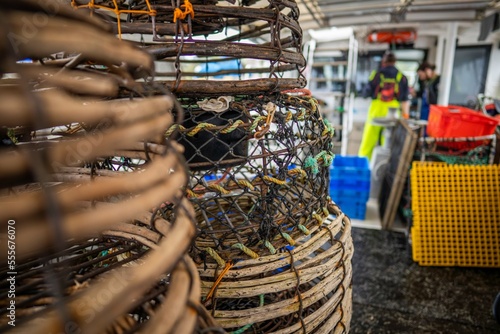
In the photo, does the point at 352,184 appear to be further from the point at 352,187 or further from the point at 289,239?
the point at 289,239

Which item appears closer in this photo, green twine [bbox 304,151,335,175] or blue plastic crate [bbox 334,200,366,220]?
green twine [bbox 304,151,335,175]

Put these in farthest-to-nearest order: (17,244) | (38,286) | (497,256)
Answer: (497,256) < (38,286) < (17,244)

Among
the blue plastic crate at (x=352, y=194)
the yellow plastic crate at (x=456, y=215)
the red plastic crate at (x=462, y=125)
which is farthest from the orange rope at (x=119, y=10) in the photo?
the red plastic crate at (x=462, y=125)

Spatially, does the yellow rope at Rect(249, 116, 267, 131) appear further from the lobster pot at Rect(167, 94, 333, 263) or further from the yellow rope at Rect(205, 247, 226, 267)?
the yellow rope at Rect(205, 247, 226, 267)

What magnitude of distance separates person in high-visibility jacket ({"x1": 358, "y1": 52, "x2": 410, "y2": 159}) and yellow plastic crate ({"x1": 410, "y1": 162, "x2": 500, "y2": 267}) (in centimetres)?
164

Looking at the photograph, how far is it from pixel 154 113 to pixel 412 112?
6.42 m

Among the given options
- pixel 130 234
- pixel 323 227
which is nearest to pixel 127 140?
pixel 130 234

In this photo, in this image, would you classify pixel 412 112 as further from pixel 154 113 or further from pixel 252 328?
pixel 154 113

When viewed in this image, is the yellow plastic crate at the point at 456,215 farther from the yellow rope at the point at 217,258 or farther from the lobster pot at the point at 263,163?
the yellow rope at the point at 217,258

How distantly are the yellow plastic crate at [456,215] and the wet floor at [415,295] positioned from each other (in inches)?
3.5

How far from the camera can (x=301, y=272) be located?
615 millimetres

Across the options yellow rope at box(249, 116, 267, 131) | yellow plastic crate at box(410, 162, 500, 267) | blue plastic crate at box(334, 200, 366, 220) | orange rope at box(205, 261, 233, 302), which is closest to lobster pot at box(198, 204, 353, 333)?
orange rope at box(205, 261, 233, 302)

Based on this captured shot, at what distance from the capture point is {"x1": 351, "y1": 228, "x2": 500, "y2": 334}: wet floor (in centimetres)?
155

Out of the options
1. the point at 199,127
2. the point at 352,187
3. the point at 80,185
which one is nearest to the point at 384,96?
the point at 352,187
